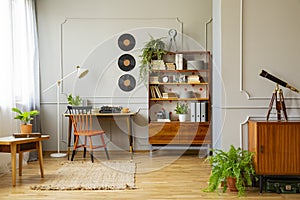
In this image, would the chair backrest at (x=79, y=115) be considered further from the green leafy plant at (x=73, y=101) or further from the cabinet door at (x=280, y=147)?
the cabinet door at (x=280, y=147)

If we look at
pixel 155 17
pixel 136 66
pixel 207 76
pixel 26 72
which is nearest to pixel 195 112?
pixel 207 76

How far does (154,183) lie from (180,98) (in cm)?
227

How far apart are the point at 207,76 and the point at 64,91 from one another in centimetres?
241

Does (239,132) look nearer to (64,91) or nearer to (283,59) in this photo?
(283,59)

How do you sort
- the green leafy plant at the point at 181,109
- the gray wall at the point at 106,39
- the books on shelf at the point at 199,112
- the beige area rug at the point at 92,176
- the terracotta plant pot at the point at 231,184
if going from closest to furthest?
1. the terracotta plant pot at the point at 231,184
2. the beige area rug at the point at 92,176
3. the books on shelf at the point at 199,112
4. the green leafy plant at the point at 181,109
5. the gray wall at the point at 106,39

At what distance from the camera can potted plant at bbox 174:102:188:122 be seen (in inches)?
226

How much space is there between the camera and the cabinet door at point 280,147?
345 cm

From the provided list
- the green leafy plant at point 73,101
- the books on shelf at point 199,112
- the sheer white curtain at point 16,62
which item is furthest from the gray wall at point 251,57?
the green leafy plant at point 73,101

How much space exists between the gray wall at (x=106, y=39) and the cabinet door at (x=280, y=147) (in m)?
2.86

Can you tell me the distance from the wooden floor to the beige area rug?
0.34ft

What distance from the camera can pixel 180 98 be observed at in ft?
19.5

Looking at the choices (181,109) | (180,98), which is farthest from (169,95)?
(181,109)

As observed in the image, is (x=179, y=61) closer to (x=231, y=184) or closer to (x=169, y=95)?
(x=169, y=95)

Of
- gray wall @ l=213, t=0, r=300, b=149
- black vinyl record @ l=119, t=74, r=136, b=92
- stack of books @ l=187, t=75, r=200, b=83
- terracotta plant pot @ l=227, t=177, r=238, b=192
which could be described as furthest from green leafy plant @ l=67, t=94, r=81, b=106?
terracotta plant pot @ l=227, t=177, r=238, b=192
